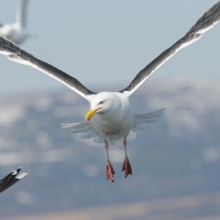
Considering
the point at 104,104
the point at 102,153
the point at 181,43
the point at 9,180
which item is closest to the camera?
Result: the point at 9,180

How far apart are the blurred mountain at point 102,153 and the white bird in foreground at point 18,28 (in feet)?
149

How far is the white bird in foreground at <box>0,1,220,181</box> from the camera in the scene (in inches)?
446

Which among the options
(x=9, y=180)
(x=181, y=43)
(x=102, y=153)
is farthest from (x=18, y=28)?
(x=102, y=153)

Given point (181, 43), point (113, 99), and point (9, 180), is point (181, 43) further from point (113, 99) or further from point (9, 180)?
point (9, 180)

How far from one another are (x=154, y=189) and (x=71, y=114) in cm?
1558

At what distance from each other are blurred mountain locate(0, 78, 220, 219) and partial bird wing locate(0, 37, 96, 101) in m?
51.4

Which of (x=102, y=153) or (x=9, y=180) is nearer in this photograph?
(x=9, y=180)

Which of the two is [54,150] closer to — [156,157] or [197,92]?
[156,157]

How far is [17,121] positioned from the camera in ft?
283

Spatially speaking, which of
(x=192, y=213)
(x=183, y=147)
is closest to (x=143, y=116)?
(x=192, y=213)

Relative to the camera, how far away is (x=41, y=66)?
1269 cm

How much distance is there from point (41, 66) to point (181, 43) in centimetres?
265

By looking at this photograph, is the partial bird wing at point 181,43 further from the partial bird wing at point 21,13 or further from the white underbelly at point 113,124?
the partial bird wing at point 21,13

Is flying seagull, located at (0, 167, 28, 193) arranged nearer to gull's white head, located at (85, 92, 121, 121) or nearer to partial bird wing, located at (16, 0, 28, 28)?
gull's white head, located at (85, 92, 121, 121)
